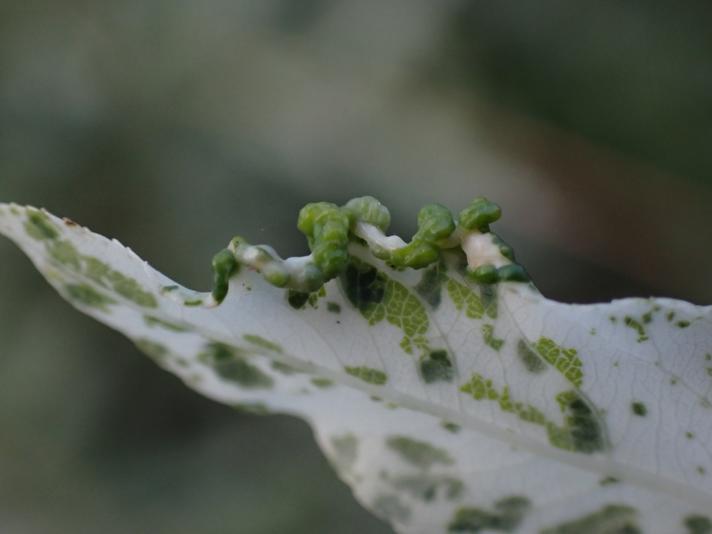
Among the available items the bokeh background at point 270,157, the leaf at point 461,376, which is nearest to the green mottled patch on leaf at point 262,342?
the leaf at point 461,376

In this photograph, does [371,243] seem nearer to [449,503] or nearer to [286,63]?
[449,503]

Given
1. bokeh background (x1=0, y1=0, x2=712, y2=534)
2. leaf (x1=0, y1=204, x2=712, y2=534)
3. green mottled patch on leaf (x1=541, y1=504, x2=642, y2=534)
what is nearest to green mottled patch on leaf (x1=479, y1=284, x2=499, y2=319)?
leaf (x1=0, y1=204, x2=712, y2=534)

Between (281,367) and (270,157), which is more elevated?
(270,157)

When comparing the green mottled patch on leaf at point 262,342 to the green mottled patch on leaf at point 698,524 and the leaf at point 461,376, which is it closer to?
the leaf at point 461,376

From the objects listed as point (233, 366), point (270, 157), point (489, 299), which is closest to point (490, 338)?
point (489, 299)

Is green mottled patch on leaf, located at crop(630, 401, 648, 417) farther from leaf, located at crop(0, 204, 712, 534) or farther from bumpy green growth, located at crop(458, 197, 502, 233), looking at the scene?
bumpy green growth, located at crop(458, 197, 502, 233)

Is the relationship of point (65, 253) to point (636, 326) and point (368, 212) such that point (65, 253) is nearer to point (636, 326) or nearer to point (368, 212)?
point (368, 212)
